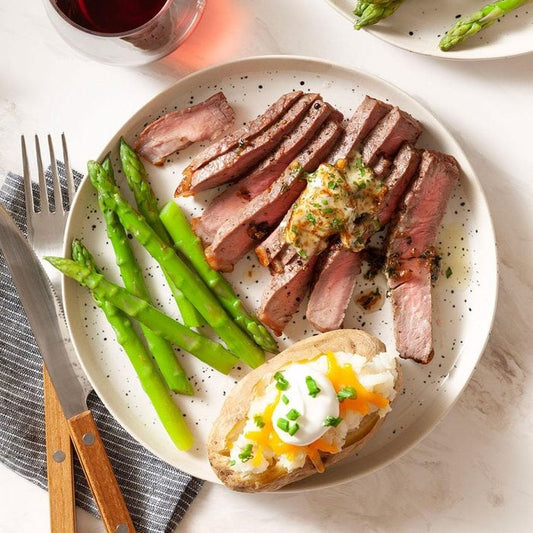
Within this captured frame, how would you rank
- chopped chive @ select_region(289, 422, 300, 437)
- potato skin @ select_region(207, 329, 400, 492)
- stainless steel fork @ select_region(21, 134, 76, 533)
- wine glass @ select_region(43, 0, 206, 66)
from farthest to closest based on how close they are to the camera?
stainless steel fork @ select_region(21, 134, 76, 533), wine glass @ select_region(43, 0, 206, 66), potato skin @ select_region(207, 329, 400, 492), chopped chive @ select_region(289, 422, 300, 437)

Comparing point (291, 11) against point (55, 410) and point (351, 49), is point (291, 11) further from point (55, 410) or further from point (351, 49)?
point (55, 410)

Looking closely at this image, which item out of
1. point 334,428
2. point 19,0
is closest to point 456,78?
point 334,428

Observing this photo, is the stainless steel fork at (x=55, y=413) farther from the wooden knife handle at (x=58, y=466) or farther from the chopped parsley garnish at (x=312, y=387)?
the chopped parsley garnish at (x=312, y=387)

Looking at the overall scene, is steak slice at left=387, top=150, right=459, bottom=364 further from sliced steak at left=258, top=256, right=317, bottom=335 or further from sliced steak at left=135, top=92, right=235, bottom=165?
sliced steak at left=135, top=92, right=235, bottom=165

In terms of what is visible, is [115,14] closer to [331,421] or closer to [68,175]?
[68,175]

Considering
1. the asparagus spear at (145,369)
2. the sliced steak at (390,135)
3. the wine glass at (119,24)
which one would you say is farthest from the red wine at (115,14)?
the sliced steak at (390,135)

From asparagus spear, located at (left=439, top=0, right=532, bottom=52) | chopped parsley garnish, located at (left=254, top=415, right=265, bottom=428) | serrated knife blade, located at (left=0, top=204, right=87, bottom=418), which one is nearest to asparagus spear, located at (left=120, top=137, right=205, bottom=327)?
serrated knife blade, located at (left=0, top=204, right=87, bottom=418)
